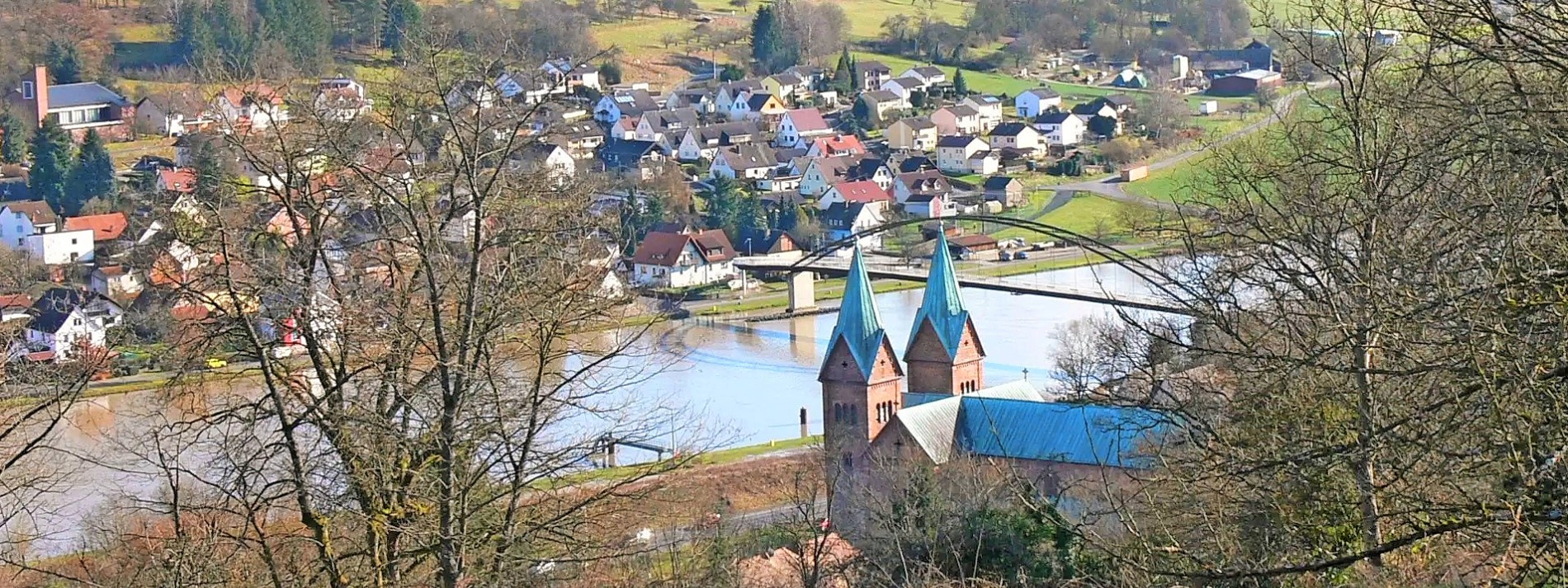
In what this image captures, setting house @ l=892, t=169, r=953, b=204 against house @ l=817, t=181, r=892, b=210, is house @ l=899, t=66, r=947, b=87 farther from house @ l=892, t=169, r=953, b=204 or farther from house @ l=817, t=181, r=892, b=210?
house @ l=817, t=181, r=892, b=210

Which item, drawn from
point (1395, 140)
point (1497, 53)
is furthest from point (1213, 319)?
point (1497, 53)

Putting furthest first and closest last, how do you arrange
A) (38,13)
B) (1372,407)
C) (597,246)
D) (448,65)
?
(38,13)
(597,246)
(448,65)
(1372,407)

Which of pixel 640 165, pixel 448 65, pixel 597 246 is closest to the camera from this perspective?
pixel 448 65

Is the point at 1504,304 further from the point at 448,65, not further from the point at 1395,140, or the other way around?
the point at 448,65

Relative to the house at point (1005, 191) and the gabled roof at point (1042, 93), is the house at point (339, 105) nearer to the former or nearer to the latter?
the house at point (1005, 191)

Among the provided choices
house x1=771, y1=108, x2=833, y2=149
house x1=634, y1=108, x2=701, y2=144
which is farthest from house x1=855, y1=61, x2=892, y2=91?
house x1=634, y1=108, x2=701, y2=144

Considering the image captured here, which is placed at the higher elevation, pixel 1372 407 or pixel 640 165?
pixel 1372 407
